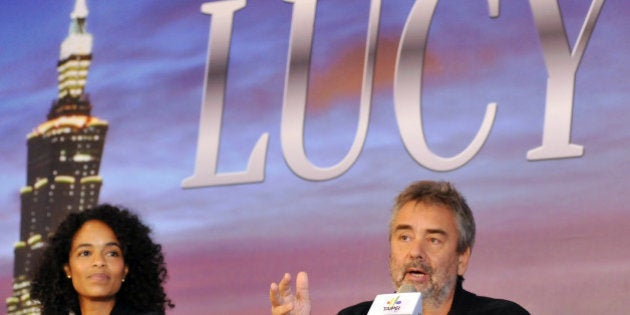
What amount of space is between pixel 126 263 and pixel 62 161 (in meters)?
2.77

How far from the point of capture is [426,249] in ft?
11.3

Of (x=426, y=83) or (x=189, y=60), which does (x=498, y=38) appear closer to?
(x=426, y=83)

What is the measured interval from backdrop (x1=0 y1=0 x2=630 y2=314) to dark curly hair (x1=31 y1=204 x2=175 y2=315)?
161cm

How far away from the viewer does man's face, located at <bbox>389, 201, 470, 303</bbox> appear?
11.2ft

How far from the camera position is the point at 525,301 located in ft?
17.4

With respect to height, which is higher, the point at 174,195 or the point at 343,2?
the point at 343,2

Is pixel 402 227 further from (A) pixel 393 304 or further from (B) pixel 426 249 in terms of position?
(A) pixel 393 304

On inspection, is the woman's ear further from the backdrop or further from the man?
the backdrop

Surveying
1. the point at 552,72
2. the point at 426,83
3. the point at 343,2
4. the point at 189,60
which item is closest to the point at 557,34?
the point at 552,72

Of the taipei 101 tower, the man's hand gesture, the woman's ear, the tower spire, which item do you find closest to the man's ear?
the man's hand gesture

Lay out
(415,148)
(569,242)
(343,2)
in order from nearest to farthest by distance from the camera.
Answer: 1. (569,242)
2. (415,148)
3. (343,2)

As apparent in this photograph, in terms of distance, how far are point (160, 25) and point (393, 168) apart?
5.40 feet

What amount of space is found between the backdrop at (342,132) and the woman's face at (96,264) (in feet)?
5.65

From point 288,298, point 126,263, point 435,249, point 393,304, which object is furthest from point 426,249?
point 126,263
